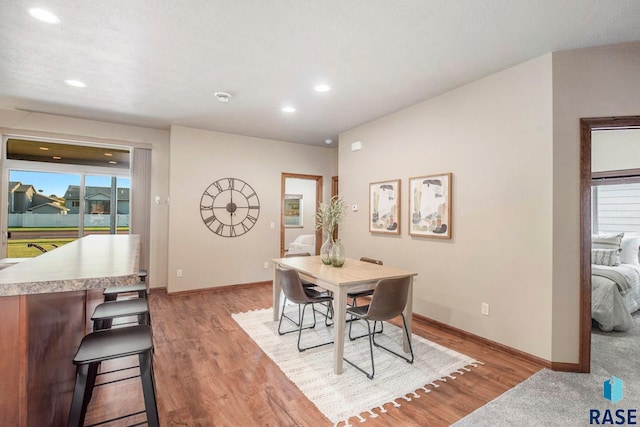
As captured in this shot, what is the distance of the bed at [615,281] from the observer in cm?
319

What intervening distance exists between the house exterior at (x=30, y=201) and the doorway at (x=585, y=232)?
653 centimetres

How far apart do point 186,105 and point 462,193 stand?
3.58 m

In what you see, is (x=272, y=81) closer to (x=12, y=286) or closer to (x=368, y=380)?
(x=12, y=286)

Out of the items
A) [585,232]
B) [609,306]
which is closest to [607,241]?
[609,306]

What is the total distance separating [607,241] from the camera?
4.03 m

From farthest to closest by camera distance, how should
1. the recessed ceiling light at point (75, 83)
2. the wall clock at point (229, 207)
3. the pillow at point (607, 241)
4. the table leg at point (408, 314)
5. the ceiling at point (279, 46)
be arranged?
the wall clock at point (229, 207) < the pillow at point (607, 241) < the recessed ceiling light at point (75, 83) < the table leg at point (408, 314) < the ceiling at point (279, 46)

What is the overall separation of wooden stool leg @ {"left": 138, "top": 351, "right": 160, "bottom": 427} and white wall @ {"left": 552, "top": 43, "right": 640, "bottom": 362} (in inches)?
118

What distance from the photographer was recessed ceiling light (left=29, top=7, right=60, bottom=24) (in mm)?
2035

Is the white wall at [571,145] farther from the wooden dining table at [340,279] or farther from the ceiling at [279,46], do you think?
the wooden dining table at [340,279]

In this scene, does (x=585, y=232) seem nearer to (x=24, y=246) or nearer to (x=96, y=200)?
(x=96, y=200)

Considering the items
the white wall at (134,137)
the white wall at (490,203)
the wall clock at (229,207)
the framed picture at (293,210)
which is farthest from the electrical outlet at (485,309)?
the framed picture at (293,210)

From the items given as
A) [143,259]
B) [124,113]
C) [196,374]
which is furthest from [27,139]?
[196,374]

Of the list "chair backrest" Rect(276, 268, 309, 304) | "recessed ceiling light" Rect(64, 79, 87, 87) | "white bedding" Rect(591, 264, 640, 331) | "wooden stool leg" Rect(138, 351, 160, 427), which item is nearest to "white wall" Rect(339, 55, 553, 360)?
"white bedding" Rect(591, 264, 640, 331)

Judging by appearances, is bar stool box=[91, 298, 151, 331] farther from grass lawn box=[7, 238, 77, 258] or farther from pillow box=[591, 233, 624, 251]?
pillow box=[591, 233, 624, 251]
